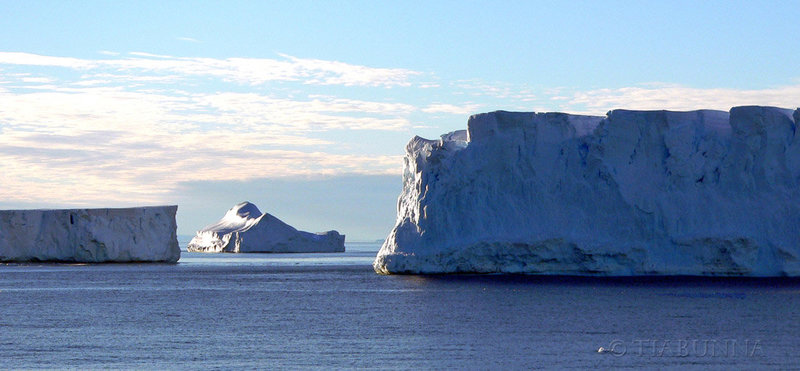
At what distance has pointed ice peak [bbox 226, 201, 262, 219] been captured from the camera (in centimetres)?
6881

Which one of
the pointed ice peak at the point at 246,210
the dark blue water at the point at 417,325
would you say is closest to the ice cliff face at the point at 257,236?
the pointed ice peak at the point at 246,210

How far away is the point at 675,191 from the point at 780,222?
8.91 ft

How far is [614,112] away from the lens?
27.3 meters

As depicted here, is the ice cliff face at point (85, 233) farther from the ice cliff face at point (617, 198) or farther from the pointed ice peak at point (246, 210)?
the pointed ice peak at point (246, 210)

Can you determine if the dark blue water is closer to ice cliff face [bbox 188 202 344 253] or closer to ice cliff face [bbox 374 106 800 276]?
ice cliff face [bbox 374 106 800 276]

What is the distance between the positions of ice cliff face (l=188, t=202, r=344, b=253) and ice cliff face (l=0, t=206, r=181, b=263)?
2234cm

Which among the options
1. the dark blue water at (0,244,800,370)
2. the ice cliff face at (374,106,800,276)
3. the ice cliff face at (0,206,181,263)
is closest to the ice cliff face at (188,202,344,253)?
the ice cliff face at (0,206,181,263)

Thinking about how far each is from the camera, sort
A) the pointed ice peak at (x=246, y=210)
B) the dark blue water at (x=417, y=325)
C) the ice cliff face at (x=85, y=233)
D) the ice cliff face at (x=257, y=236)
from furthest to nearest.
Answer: the pointed ice peak at (x=246, y=210)
the ice cliff face at (x=257, y=236)
the ice cliff face at (x=85, y=233)
the dark blue water at (x=417, y=325)

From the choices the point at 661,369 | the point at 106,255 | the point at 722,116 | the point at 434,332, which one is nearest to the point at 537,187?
the point at 722,116

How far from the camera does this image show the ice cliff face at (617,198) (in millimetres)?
26234

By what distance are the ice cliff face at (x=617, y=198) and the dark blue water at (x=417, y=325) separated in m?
0.68

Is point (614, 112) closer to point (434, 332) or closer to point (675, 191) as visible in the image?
point (675, 191)

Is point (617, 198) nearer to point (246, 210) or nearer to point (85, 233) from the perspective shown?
point (85, 233)

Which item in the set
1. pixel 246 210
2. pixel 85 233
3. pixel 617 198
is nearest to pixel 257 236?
pixel 246 210
